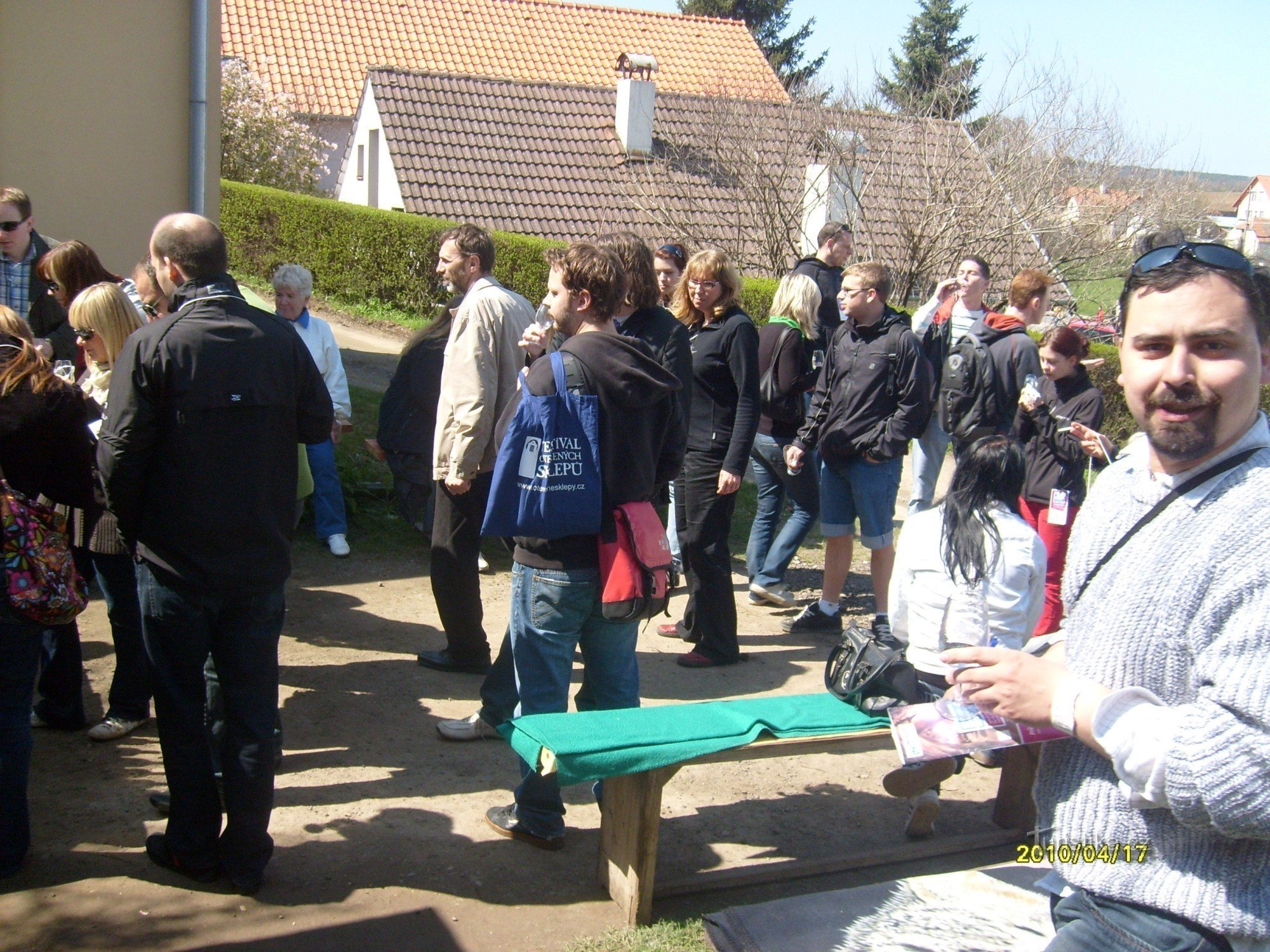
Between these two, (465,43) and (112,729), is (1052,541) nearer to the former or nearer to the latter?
(112,729)

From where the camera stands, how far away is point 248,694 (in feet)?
11.0

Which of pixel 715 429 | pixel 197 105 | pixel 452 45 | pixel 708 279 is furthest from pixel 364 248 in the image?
pixel 715 429

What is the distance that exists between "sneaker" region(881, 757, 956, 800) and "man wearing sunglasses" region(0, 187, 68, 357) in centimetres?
433

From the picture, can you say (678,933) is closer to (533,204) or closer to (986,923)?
(986,923)

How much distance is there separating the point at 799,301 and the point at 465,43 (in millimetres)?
24954

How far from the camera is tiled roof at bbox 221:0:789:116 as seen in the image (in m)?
27.6

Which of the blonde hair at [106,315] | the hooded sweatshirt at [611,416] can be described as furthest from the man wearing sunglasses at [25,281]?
the hooded sweatshirt at [611,416]

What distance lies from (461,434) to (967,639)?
2243 millimetres

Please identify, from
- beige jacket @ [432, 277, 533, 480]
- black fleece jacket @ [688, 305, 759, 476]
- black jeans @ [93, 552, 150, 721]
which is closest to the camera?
black jeans @ [93, 552, 150, 721]

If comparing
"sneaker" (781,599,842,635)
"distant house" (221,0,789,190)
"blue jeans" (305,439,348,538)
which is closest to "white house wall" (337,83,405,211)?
"distant house" (221,0,789,190)

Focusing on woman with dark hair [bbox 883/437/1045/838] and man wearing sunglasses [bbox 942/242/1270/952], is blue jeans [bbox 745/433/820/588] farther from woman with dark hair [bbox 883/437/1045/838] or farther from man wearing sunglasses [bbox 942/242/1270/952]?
man wearing sunglasses [bbox 942/242/1270/952]

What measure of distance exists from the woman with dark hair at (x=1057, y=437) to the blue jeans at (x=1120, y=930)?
184 inches

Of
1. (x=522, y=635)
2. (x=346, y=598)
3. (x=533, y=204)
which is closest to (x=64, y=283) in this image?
(x=346, y=598)
